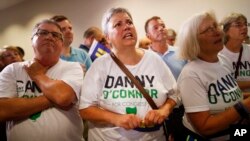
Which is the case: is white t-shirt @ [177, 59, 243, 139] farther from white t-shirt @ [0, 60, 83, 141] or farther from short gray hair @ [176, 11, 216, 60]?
white t-shirt @ [0, 60, 83, 141]

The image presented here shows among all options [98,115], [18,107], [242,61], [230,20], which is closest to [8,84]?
[18,107]

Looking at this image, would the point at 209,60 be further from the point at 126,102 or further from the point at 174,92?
the point at 126,102

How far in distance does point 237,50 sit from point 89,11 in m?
4.63

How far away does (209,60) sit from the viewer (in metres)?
1.89

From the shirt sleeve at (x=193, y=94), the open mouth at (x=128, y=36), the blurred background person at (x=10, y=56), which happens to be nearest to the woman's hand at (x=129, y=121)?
the shirt sleeve at (x=193, y=94)

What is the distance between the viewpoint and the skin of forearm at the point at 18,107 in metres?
1.68

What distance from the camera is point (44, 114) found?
174cm

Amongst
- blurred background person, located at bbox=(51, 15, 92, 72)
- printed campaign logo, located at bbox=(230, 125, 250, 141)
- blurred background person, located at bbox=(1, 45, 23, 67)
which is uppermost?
blurred background person, located at bbox=(51, 15, 92, 72)

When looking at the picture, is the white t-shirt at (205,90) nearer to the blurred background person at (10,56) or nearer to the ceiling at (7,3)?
the blurred background person at (10,56)

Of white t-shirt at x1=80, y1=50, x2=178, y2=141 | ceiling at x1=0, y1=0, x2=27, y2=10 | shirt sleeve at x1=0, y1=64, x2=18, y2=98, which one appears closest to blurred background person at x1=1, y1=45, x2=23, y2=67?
shirt sleeve at x1=0, y1=64, x2=18, y2=98

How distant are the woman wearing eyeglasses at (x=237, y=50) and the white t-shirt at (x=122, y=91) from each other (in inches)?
39.8

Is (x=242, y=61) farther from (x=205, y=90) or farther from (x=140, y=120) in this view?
(x=140, y=120)

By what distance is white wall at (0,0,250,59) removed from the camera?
5.31 meters

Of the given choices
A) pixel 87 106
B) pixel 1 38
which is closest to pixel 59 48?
pixel 87 106
